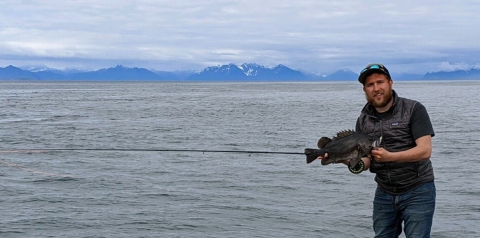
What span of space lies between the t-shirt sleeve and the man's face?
0.91ft

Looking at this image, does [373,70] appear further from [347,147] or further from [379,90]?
[347,147]

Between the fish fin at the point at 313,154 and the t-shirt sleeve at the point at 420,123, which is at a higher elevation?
the t-shirt sleeve at the point at 420,123

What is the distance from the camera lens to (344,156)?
580 cm

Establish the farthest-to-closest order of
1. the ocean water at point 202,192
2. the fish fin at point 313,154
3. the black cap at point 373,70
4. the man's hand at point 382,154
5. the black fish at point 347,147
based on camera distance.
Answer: the ocean water at point 202,192
the fish fin at point 313,154
the black cap at point 373,70
the black fish at point 347,147
the man's hand at point 382,154

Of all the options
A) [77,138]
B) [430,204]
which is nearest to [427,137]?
[430,204]

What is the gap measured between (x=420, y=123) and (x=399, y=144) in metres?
0.28

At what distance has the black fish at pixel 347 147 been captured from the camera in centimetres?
563

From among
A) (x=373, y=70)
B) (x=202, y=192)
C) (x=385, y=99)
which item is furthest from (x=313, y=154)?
(x=202, y=192)

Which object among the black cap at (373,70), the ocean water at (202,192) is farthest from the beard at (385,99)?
the ocean water at (202,192)

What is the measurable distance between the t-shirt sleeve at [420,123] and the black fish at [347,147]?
332mm

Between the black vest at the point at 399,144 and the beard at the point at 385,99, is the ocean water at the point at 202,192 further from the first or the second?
Answer: the beard at the point at 385,99

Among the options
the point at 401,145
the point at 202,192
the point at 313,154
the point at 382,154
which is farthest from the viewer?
the point at 202,192

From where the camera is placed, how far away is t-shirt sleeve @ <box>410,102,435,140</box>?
5.57m

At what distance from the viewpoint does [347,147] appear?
5.74m
